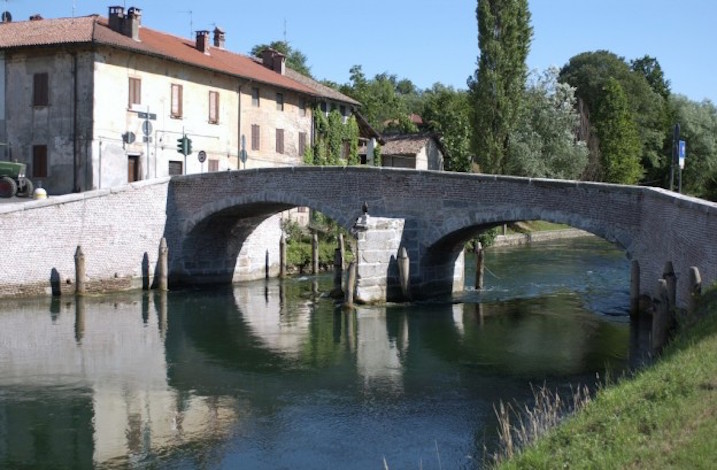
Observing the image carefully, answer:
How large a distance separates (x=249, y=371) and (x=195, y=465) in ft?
19.8

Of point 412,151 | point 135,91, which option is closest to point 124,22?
point 135,91

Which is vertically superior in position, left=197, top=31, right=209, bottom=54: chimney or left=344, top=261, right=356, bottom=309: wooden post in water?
left=197, top=31, right=209, bottom=54: chimney

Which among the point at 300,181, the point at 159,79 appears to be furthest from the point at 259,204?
the point at 159,79

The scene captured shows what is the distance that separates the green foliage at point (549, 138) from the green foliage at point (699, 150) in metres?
11.3

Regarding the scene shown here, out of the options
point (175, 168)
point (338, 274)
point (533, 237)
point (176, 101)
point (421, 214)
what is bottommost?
point (338, 274)

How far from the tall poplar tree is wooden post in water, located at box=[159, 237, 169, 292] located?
19.2 metres

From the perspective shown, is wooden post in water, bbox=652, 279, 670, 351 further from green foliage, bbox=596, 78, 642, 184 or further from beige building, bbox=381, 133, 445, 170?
green foliage, bbox=596, 78, 642, 184

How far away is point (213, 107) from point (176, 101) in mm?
2363

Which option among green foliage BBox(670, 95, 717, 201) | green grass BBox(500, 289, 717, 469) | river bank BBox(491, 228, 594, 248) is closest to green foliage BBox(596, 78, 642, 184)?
green foliage BBox(670, 95, 717, 201)

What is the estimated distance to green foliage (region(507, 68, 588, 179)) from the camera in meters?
52.4

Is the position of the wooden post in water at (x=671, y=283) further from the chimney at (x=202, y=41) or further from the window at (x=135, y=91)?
the chimney at (x=202, y=41)

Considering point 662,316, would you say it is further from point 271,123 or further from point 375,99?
point 375,99

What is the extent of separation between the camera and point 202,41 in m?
38.6

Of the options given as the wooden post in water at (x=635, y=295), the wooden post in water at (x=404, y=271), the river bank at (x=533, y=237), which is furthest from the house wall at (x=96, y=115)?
the river bank at (x=533, y=237)
